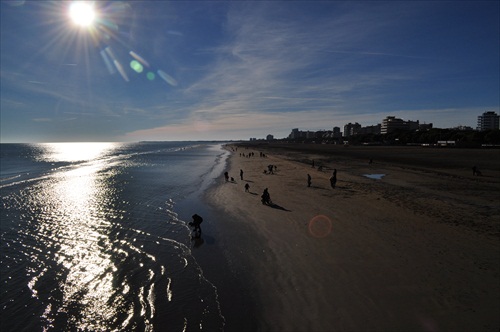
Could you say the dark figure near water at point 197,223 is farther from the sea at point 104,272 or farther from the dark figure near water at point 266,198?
the dark figure near water at point 266,198

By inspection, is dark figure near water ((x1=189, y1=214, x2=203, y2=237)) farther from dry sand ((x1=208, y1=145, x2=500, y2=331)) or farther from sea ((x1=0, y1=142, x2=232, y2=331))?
dry sand ((x1=208, y1=145, x2=500, y2=331))

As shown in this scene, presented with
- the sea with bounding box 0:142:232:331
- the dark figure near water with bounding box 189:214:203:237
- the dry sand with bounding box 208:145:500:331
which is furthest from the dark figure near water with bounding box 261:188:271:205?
the dark figure near water with bounding box 189:214:203:237

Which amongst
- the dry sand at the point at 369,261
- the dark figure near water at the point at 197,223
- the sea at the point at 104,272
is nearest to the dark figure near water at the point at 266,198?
the dry sand at the point at 369,261

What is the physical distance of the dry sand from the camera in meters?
7.29

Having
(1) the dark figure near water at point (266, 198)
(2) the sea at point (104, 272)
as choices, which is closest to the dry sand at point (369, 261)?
(1) the dark figure near water at point (266, 198)

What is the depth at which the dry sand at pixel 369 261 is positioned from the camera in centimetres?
729

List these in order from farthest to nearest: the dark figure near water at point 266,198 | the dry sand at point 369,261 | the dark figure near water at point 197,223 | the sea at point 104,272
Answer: the dark figure near water at point 266,198 < the dark figure near water at point 197,223 < the sea at point 104,272 < the dry sand at point 369,261

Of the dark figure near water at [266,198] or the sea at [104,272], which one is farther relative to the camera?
the dark figure near water at [266,198]

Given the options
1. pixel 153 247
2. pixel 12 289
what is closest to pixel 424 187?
pixel 153 247

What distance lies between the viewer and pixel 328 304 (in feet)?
25.8

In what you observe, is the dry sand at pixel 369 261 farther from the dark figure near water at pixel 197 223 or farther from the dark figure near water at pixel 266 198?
the dark figure near water at pixel 197 223

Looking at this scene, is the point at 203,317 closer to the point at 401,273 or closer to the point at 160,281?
the point at 160,281

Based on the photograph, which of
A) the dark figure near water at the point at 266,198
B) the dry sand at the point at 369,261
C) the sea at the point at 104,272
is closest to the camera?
the dry sand at the point at 369,261

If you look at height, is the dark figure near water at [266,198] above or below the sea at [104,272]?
above
